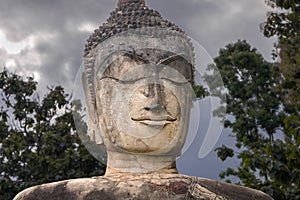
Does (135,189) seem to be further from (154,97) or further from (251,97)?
(251,97)

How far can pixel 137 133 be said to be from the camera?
4.32 meters

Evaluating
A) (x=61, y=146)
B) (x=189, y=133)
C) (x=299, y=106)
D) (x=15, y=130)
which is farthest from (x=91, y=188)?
(x=299, y=106)

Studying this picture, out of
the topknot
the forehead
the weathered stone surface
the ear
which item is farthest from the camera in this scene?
the ear

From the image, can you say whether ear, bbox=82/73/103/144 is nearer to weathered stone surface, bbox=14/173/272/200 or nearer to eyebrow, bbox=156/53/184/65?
weathered stone surface, bbox=14/173/272/200

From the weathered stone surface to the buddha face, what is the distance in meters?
0.20

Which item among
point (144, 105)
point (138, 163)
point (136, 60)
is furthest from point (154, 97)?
point (138, 163)

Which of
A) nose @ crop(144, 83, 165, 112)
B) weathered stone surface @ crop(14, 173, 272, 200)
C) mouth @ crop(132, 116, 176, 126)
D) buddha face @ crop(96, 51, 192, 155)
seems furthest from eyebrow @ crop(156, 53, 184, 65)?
weathered stone surface @ crop(14, 173, 272, 200)

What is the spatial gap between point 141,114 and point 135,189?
0.52m

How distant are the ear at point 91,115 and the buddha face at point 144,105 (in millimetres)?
170

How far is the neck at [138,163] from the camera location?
4.45m

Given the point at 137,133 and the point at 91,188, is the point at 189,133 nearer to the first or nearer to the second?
the point at 137,133

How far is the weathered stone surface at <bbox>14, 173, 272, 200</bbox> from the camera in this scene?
14.0 ft

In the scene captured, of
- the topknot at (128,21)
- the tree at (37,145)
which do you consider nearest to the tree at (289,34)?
the tree at (37,145)

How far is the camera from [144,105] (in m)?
4.30
